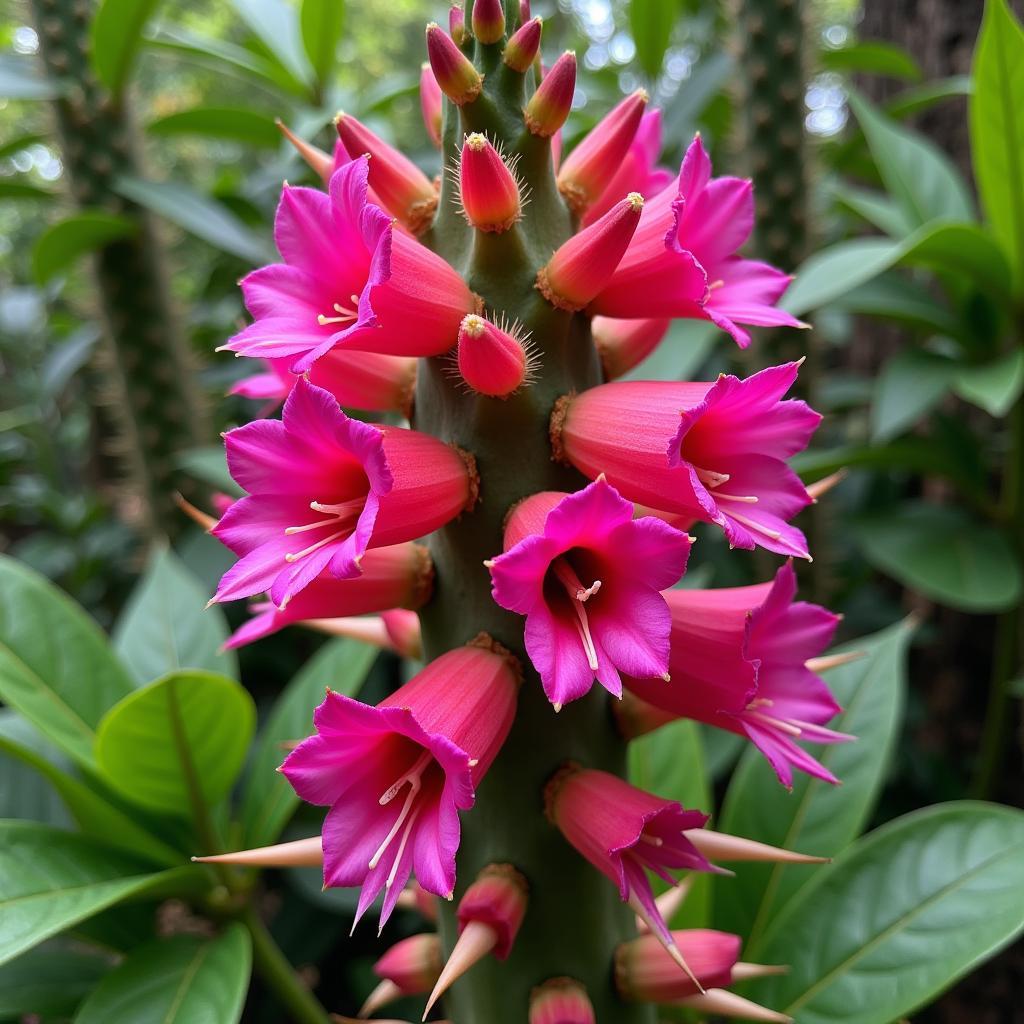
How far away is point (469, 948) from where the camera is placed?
81 cm

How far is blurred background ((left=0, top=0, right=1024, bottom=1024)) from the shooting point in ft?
6.46

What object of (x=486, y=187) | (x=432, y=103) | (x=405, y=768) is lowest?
(x=405, y=768)

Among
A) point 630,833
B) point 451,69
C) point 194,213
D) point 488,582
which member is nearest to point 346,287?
point 451,69

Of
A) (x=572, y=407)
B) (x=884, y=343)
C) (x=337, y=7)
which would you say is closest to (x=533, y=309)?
(x=572, y=407)

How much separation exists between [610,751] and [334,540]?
1.23 feet

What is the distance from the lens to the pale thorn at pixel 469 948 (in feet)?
2.57

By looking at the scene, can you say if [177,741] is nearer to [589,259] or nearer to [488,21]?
[589,259]

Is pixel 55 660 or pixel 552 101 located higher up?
pixel 552 101

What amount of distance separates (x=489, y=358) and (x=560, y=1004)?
601 millimetres

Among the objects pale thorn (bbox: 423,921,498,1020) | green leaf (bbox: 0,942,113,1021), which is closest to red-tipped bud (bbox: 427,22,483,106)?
pale thorn (bbox: 423,921,498,1020)

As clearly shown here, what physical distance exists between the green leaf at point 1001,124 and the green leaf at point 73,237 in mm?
1842

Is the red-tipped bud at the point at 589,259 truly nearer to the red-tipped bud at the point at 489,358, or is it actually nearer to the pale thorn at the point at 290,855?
the red-tipped bud at the point at 489,358

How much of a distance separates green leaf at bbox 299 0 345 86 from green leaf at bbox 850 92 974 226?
1.25m

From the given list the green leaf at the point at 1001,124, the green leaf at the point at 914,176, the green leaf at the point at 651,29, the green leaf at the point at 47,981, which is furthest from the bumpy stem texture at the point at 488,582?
the green leaf at the point at 651,29
